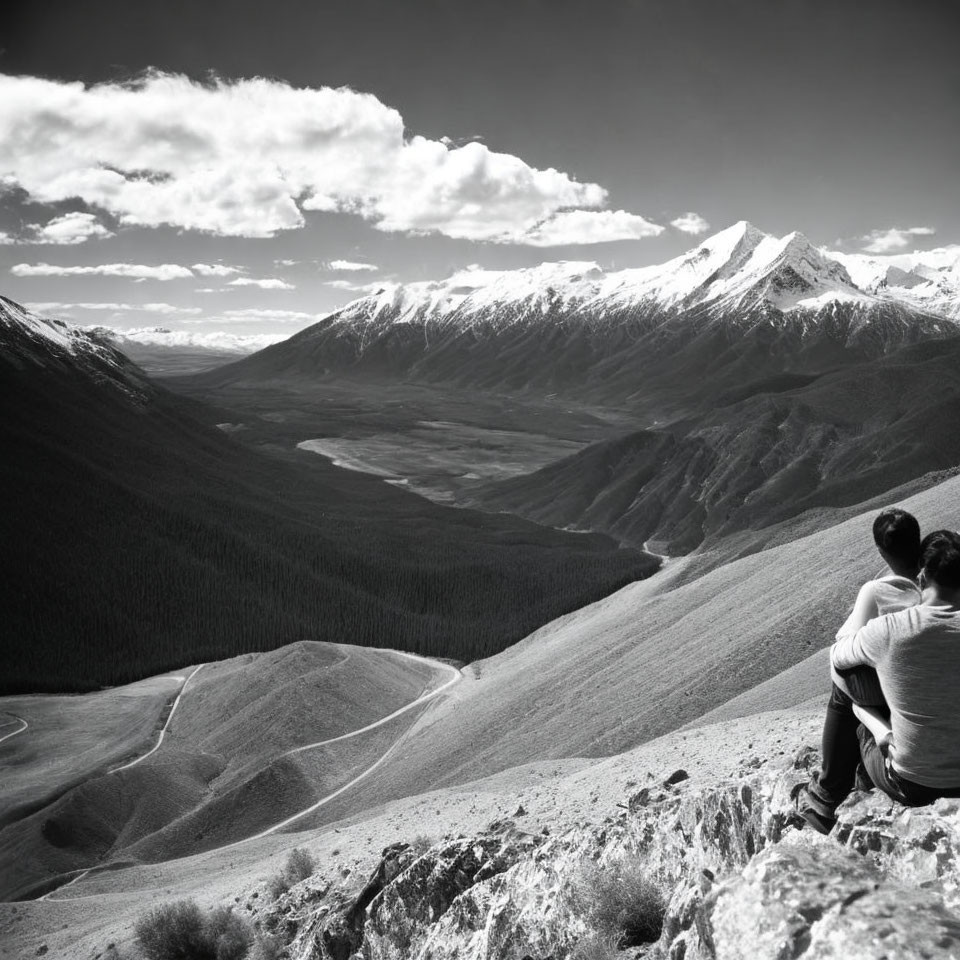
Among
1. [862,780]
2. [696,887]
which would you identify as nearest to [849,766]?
[862,780]

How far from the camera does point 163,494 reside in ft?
505

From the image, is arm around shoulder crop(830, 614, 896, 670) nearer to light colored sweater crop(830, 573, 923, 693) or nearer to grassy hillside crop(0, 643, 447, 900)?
light colored sweater crop(830, 573, 923, 693)

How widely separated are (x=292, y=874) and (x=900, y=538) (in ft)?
68.1

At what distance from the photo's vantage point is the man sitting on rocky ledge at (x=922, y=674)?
19.9 ft

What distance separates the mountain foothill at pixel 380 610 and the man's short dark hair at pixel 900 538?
15.1 metres

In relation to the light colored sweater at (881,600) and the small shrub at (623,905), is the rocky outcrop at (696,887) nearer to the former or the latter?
the small shrub at (623,905)


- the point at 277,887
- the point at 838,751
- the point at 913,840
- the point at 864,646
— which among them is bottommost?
the point at 277,887

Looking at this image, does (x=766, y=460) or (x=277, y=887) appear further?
(x=766, y=460)

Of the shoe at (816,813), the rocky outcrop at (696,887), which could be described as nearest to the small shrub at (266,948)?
the rocky outcrop at (696,887)

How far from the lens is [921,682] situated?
619 centimetres

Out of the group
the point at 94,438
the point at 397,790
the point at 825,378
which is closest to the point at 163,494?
the point at 94,438

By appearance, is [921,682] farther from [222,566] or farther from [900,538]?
[222,566]

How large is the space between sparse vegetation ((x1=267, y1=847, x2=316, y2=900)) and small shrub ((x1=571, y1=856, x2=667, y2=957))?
12.4 m

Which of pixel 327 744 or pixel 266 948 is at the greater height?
pixel 266 948
